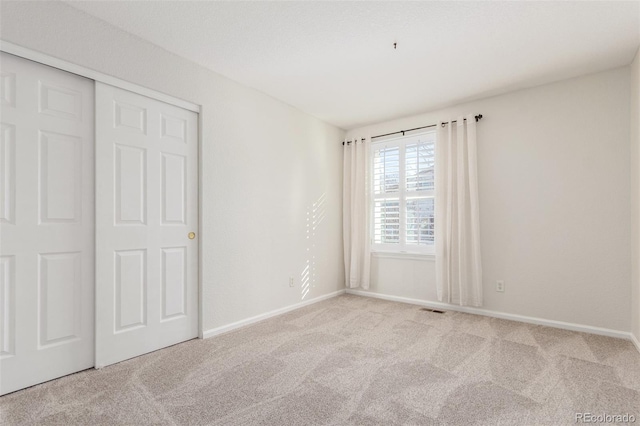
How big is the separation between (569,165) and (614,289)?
1225mm

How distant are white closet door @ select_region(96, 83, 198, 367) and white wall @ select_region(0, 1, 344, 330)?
0.50 ft

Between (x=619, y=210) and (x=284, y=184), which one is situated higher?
(x=284, y=184)

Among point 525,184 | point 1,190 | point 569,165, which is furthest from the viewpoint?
point 525,184

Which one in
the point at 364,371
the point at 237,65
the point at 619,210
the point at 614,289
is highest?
the point at 237,65

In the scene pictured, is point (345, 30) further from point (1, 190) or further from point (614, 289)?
point (614, 289)

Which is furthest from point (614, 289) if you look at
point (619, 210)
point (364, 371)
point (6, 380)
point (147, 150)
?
point (6, 380)

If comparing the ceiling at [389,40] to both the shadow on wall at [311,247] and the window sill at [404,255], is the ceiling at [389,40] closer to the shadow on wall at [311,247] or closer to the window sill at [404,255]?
the shadow on wall at [311,247]

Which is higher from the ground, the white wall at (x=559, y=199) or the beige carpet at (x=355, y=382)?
the white wall at (x=559, y=199)

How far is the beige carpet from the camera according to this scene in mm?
1729

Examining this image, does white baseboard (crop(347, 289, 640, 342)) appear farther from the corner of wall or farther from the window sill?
the window sill

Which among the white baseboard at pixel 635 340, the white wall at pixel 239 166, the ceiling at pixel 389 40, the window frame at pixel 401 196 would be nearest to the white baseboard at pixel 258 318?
the white wall at pixel 239 166

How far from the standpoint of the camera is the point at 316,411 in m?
1.77

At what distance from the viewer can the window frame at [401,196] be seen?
13.3 feet

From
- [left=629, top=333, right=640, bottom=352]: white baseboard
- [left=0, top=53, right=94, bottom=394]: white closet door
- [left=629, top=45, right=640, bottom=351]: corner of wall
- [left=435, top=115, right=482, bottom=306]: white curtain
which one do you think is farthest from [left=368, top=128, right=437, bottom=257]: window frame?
[left=0, top=53, right=94, bottom=394]: white closet door
